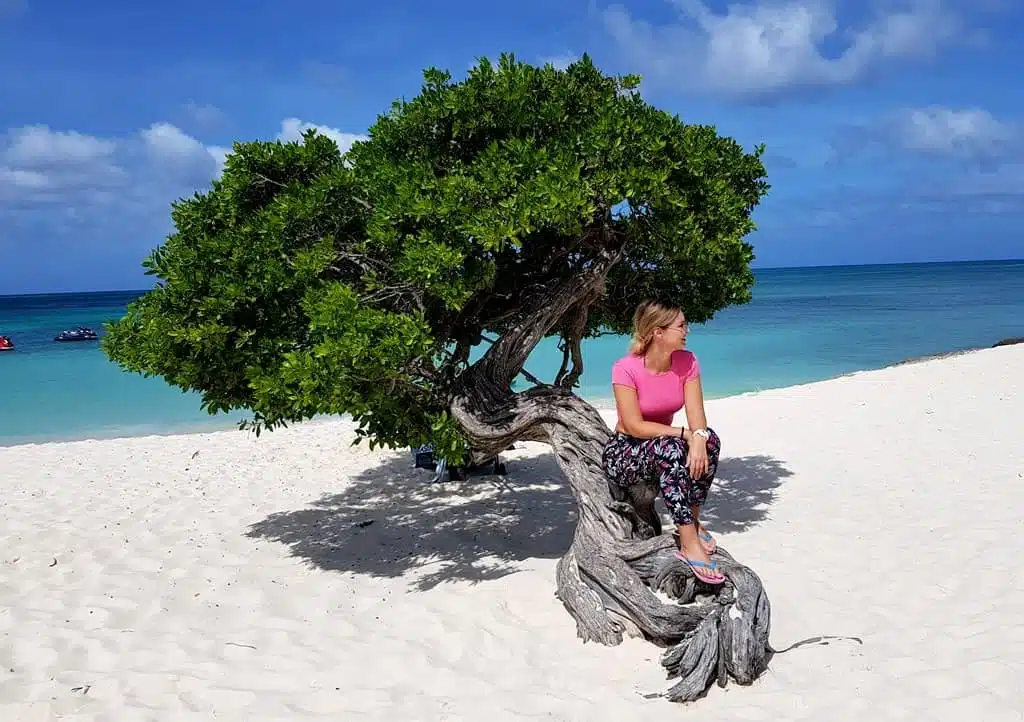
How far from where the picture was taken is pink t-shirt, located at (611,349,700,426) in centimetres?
547

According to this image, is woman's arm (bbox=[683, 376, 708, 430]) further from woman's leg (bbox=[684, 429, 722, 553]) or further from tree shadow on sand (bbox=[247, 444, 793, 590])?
tree shadow on sand (bbox=[247, 444, 793, 590])

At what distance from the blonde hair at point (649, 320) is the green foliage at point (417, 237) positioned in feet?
2.73

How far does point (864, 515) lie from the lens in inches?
321

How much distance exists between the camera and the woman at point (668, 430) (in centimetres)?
526

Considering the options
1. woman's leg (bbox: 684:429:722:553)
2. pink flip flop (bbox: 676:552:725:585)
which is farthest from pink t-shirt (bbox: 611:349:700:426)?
pink flip flop (bbox: 676:552:725:585)

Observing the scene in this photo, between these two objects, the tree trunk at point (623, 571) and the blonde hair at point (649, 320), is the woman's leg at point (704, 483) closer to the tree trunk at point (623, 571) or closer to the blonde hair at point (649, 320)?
the tree trunk at point (623, 571)

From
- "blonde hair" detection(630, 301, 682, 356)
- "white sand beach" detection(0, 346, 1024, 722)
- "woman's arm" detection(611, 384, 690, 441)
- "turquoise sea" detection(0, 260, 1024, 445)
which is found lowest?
"turquoise sea" detection(0, 260, 1024, 445)

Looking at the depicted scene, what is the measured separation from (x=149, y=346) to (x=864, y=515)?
7123 millimetres

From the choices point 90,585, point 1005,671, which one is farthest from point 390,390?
point 1005,671

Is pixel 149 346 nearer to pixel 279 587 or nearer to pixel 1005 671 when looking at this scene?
pixel 279 587

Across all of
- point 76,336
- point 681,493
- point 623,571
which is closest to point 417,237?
point 681,493

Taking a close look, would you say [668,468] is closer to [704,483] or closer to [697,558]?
[704,483]

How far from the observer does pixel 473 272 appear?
18.9 ft

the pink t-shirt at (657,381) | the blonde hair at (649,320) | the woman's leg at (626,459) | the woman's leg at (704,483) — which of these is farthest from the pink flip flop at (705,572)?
the blonde hair at (649,320)
